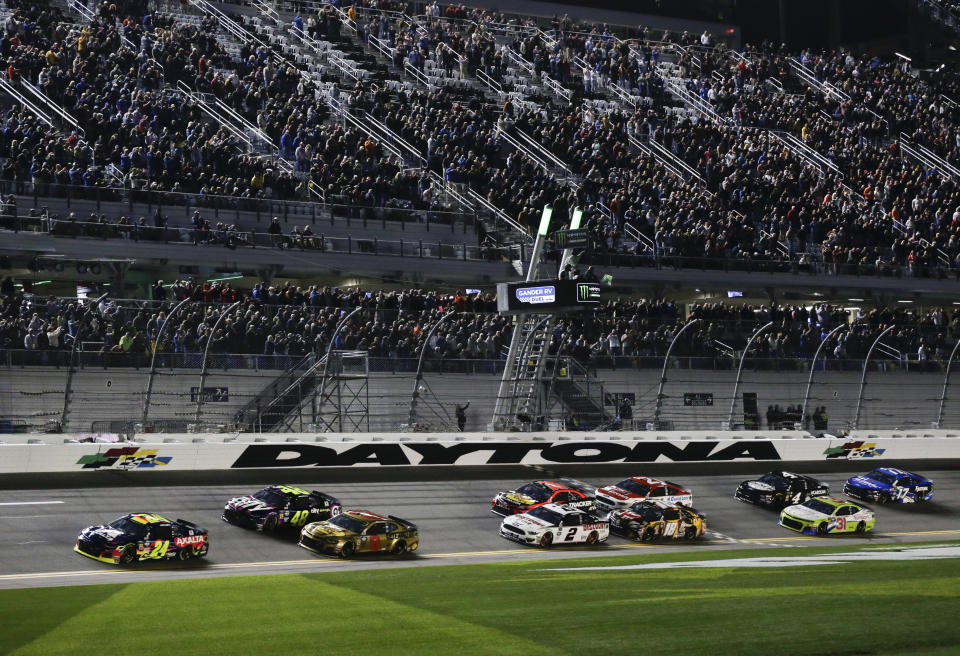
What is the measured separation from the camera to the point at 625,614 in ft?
46.5

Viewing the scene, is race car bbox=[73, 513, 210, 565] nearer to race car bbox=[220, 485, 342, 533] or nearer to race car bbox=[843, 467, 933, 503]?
race car bbox=[220, 485, 342, 533]

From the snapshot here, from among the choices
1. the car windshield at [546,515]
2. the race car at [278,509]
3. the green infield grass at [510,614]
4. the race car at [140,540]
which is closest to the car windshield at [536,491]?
the car windshield at [546,515]

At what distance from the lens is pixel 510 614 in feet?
47.3

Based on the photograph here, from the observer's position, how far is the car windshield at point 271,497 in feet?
81.1

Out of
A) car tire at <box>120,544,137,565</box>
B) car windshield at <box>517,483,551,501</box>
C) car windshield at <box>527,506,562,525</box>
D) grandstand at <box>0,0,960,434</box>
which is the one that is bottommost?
car tire at <box>120,544,137,565</box>

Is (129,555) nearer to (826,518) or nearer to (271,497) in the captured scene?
(271,497)

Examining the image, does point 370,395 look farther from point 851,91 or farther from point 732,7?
point 732,7

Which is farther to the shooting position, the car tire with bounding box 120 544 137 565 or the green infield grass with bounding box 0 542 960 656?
the car tire with bounding box 120 544 137 565

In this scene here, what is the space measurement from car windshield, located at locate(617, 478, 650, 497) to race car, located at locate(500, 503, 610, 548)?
201 centimetres

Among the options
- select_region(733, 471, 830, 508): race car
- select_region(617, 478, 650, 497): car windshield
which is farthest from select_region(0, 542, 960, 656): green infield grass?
select_region(733, 471, 830, 508): race car

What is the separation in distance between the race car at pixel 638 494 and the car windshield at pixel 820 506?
305 centimetres

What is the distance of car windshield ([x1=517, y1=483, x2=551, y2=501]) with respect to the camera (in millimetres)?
27562

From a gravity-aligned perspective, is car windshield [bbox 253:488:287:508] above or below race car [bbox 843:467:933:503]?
below

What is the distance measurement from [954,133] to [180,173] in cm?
4152
